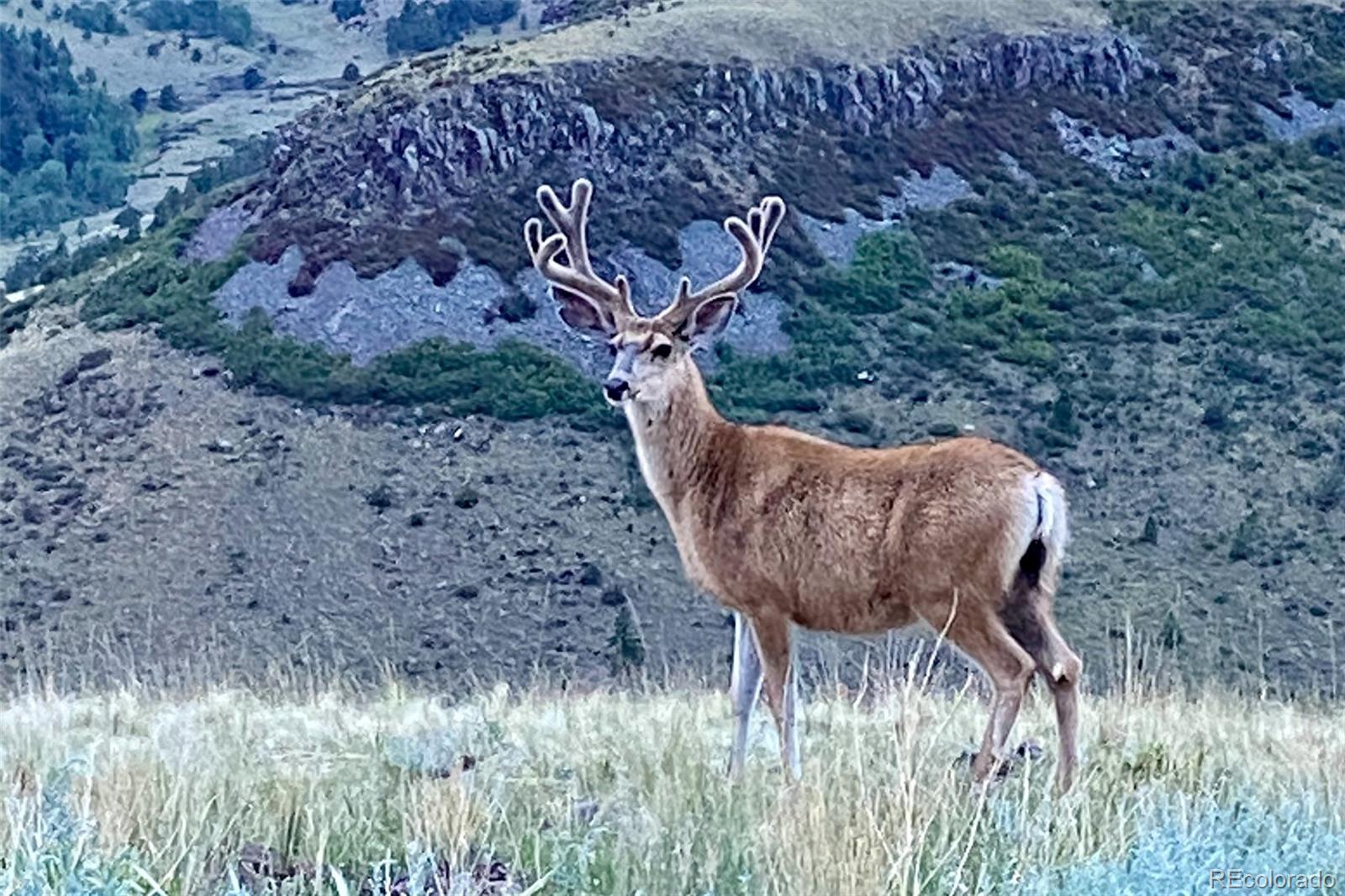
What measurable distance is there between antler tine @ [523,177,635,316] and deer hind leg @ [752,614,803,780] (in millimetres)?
1782

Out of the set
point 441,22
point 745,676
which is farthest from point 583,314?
point 441,22

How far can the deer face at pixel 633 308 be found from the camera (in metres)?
9.03

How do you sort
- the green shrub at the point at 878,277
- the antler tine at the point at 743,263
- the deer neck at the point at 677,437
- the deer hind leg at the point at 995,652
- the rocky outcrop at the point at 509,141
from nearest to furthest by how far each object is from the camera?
the deer hind leg at the point at 995,652
the deer neck at the point at 677,437
the antler tine at the point at 743,263
the green shrub at the point at 878,277
the rocky outcrop at the point at 509,141

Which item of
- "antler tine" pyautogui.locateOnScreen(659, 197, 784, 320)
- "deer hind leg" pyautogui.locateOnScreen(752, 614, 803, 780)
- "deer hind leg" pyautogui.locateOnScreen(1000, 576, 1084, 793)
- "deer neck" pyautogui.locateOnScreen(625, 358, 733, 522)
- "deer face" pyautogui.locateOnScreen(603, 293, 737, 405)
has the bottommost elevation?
"deer hind leg" pyautogui.locateOnScreen(752, 614, 803, 780)

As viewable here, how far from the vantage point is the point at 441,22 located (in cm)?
14038

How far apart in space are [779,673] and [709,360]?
56162 millimetres

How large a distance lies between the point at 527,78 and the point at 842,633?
69249mm

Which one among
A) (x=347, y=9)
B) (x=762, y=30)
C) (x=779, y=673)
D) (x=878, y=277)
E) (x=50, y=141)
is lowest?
(x=50, y=141)

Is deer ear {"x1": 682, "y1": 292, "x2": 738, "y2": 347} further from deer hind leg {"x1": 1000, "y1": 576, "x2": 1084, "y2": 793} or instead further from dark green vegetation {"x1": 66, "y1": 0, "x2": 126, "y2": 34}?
dark green vegetation {"x1": 66, "y1": 0, "x2": 126, "y2": 34}

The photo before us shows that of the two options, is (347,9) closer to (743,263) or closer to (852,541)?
(743,263)

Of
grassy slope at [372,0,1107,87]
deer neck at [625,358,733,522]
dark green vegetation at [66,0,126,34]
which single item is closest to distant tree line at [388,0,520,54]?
dark green vegetation at [66,0,126,34]

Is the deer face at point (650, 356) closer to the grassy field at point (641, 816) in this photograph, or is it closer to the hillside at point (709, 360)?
the grassy field at point (641, 816)

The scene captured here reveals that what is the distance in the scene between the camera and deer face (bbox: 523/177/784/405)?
9.03 m

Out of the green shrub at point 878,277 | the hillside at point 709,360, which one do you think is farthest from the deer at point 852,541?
the green shrub at point 878,277
